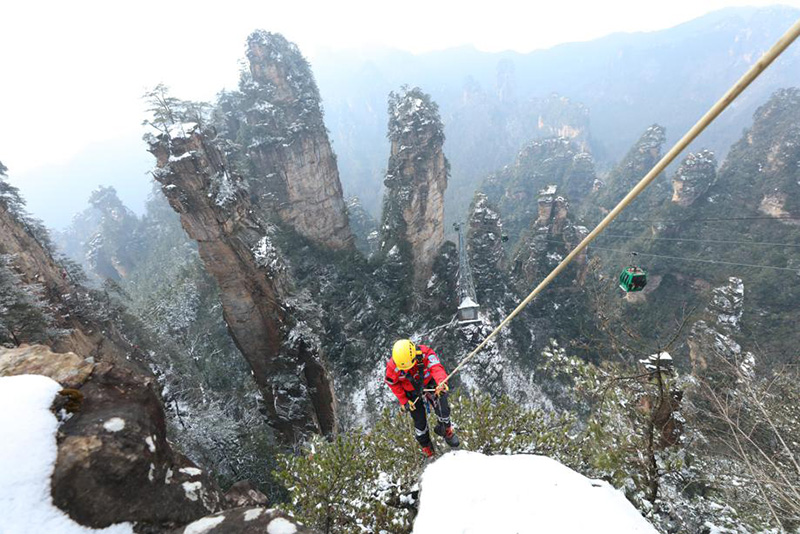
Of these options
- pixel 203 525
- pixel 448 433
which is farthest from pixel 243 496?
pixel 448 433

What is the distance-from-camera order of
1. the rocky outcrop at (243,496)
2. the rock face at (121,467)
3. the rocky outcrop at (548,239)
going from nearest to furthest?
the rock face at (121,467) < the rocky outcrop at (243,496) < the rocky outcrop at (548,239)

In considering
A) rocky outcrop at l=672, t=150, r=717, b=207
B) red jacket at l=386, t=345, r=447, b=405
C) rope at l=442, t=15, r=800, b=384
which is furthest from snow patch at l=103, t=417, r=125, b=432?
rocky outcrop at l=672, t=150, r=717, b=207

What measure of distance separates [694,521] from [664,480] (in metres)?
1.82

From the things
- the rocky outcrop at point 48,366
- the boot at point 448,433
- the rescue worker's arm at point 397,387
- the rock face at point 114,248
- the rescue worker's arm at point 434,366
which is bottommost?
the rock face at point 114,248

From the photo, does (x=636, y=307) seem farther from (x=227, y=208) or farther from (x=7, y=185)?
(x=7, y=185)

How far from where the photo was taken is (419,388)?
8.18 m

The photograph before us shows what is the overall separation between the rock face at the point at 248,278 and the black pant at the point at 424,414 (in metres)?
15.9

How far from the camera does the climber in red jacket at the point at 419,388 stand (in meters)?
7.89

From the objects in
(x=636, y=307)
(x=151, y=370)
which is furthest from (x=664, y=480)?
(x=636, y=307)

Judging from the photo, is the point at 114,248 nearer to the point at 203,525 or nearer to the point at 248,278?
the point at 248,278

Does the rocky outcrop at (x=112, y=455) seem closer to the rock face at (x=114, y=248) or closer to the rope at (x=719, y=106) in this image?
the rope at (x=719, y=106)

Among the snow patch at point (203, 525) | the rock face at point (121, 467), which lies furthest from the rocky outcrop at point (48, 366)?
the snow patch at point (203, 525)

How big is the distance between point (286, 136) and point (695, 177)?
61.4 meters

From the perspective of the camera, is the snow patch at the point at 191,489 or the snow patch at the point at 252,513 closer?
the snow patch at the point at 252,513
